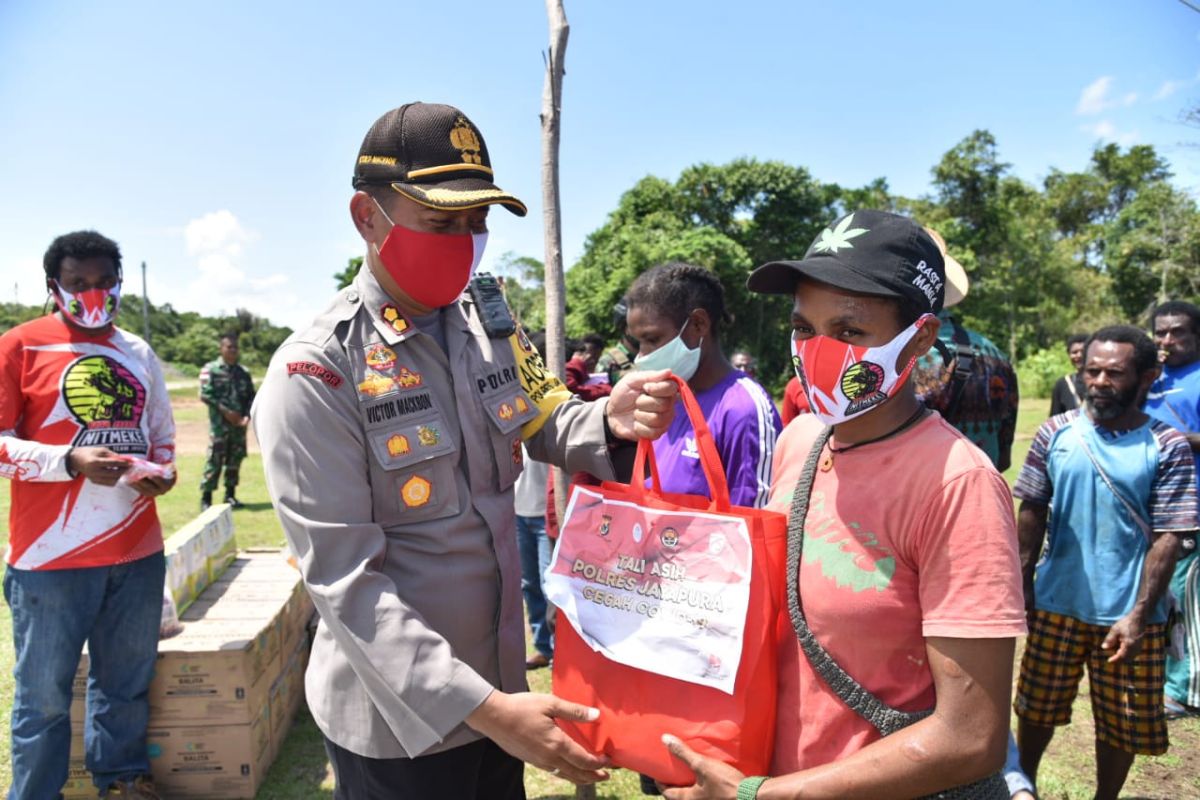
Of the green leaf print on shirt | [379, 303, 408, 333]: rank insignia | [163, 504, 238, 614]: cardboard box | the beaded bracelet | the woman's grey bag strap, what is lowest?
[163, 504, 238, 614]: cardboard box

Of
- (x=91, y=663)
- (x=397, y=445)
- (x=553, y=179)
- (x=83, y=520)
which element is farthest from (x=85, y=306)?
(x=397, y=445)

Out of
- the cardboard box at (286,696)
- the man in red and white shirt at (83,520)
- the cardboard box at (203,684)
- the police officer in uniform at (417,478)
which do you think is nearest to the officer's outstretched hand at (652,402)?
the police officer in uniform at (417,478)

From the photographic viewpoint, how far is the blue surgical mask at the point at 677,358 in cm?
294

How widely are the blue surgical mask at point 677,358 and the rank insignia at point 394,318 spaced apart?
1375 millimetres

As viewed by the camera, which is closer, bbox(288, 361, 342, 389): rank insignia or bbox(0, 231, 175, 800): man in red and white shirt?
bbox(288, 361, 342, 389): rank insignia

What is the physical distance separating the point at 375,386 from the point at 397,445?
0.15 metres

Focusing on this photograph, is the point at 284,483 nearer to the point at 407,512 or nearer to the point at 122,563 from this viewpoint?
the point at 407,512

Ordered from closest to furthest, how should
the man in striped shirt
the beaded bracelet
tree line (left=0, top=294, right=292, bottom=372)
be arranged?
the beaded bracelet, the man in striped shirt, tree line (left=0, top=294, right=292, bottom=372)

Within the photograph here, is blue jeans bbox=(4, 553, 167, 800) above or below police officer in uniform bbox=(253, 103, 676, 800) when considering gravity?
below

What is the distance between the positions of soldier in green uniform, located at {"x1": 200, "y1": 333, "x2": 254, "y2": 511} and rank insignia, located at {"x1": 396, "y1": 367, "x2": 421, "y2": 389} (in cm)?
827

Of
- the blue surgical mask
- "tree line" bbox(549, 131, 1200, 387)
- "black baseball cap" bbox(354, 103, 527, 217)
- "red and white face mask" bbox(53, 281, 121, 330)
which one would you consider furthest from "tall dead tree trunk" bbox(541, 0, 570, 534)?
"tree line" bbox(549, 131, 1200, 387)

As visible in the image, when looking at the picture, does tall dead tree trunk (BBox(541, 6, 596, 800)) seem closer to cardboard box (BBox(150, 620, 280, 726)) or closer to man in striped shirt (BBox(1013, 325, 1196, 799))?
cardboard box (BBox(150, 620, 280, 726))

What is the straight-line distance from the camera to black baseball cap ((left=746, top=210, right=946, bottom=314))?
1.36 m

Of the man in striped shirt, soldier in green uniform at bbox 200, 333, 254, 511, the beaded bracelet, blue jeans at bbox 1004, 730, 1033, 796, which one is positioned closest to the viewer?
the beaded bracelet
